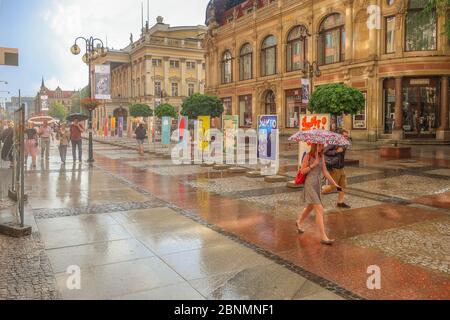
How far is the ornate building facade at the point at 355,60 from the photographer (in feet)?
91.1

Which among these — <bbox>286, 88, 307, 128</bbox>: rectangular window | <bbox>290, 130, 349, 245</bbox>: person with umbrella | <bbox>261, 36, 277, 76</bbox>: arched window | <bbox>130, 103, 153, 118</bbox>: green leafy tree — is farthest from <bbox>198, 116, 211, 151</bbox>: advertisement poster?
<bbox>130, 103, 153, 118</bbox>: green leafy tree

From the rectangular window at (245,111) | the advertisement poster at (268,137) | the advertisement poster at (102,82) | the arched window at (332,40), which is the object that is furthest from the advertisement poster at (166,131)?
the advertisement poster at (268,137)

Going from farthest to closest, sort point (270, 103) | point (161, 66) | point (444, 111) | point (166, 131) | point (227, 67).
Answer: point (161, 66) → point (227, 67) → point (270, 103) → point (166, 131) → point (444, 111)

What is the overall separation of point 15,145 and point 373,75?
84.1 feet

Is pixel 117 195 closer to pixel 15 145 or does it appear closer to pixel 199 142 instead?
pixel 15 145

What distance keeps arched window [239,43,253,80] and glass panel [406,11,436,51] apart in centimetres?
1837

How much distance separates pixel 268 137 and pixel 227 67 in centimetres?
3553

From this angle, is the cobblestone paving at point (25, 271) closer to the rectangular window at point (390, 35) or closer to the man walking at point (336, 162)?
the man walking at point (336, 162)

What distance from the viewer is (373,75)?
29312 mm

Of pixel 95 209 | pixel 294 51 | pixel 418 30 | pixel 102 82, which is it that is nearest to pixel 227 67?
pixel 294 51

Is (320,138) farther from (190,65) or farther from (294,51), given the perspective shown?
(190,65)

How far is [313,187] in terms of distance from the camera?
279 inches
